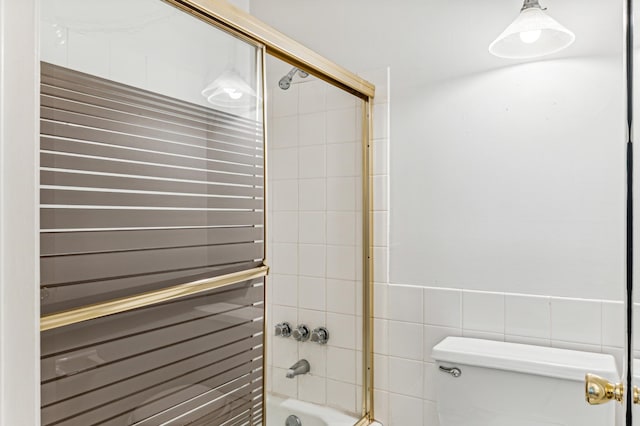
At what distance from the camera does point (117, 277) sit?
0.78 m

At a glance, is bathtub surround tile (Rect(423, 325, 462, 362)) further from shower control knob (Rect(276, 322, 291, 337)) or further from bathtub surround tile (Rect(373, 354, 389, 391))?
shower control knob (Rect(276, 322, 291, 337))

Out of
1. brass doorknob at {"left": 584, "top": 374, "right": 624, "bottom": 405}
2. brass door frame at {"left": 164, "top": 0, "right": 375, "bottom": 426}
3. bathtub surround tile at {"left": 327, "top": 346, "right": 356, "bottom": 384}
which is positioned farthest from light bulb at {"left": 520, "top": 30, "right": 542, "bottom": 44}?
bathtub surround tile at {"left": 327, "top": 346, "right": 356, "bottom": 384}

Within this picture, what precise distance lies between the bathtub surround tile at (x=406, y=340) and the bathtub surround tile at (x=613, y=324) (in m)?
0.57

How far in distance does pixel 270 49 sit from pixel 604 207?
1094 mm

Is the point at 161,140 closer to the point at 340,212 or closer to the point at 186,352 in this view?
the point at 186,352

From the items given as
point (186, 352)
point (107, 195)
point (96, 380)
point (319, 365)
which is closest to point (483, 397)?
point (319, 365)

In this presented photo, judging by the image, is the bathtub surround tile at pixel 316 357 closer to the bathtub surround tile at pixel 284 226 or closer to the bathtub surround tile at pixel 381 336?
the bathtub surround tile at pixel 381 336

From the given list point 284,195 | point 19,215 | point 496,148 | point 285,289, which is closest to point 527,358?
point 496,148

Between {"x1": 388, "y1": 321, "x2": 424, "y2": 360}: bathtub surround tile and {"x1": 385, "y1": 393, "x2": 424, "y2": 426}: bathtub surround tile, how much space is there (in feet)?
0.52

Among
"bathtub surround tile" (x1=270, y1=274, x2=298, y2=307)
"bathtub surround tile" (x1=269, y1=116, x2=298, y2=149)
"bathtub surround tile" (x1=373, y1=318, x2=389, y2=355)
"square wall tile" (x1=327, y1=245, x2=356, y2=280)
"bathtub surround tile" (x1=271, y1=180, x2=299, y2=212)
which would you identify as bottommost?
"bathtub surround tile" (x1=373, y1=318, x2=389, y2=355)

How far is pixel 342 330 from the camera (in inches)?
64.9

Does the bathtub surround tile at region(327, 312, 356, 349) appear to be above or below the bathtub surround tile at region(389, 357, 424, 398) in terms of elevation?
above

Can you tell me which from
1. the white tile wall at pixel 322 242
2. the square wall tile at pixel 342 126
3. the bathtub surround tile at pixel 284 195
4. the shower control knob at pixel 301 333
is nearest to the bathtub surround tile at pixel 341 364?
the white tile wall at pixel 322 242

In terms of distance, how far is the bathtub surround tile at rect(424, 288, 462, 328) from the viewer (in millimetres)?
1551
